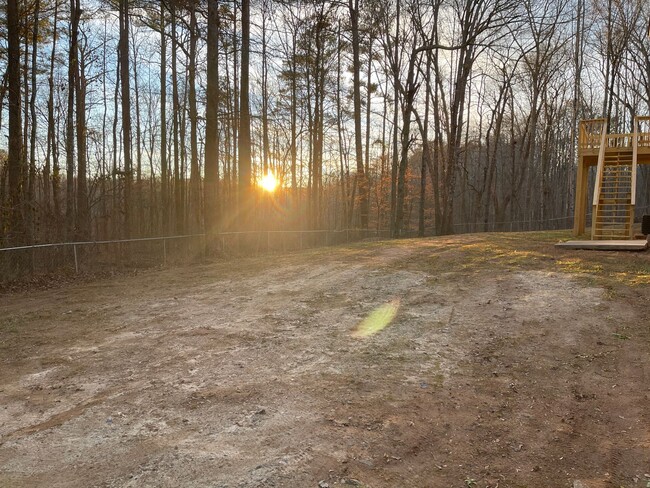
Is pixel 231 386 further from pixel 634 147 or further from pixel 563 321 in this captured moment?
pixel 634 147

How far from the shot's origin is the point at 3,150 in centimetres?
1683

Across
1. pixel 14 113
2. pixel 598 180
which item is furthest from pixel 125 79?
pixel 598 180

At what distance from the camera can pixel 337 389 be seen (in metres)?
3.83

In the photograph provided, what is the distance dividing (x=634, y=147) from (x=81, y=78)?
1948cm

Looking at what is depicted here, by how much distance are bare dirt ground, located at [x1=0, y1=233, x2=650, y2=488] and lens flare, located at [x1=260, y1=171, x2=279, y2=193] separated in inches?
1081

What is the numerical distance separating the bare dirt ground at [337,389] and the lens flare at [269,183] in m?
27.5

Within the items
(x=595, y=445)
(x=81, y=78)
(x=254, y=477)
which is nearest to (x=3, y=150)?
(x=81, y=78)

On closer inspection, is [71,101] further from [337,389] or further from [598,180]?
[598,180]

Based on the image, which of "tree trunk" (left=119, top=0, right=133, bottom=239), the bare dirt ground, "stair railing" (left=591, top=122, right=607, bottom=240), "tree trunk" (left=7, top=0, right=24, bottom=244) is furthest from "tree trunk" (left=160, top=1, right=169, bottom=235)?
"stair railing" (left=591, top=122, right=607, bottom=240)

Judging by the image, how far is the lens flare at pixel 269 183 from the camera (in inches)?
1350

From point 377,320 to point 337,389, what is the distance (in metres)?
2.09

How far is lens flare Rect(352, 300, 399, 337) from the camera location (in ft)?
17.6

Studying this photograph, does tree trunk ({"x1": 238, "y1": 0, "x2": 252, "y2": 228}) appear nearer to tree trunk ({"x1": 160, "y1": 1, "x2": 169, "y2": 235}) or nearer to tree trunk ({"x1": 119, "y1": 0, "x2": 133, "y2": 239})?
tree trunk ({"x1": 119, "y1": 0, "x2": 133, "y2": 239})

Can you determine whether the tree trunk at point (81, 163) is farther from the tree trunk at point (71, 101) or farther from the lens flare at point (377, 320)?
the lens flare at point (377, 320)
